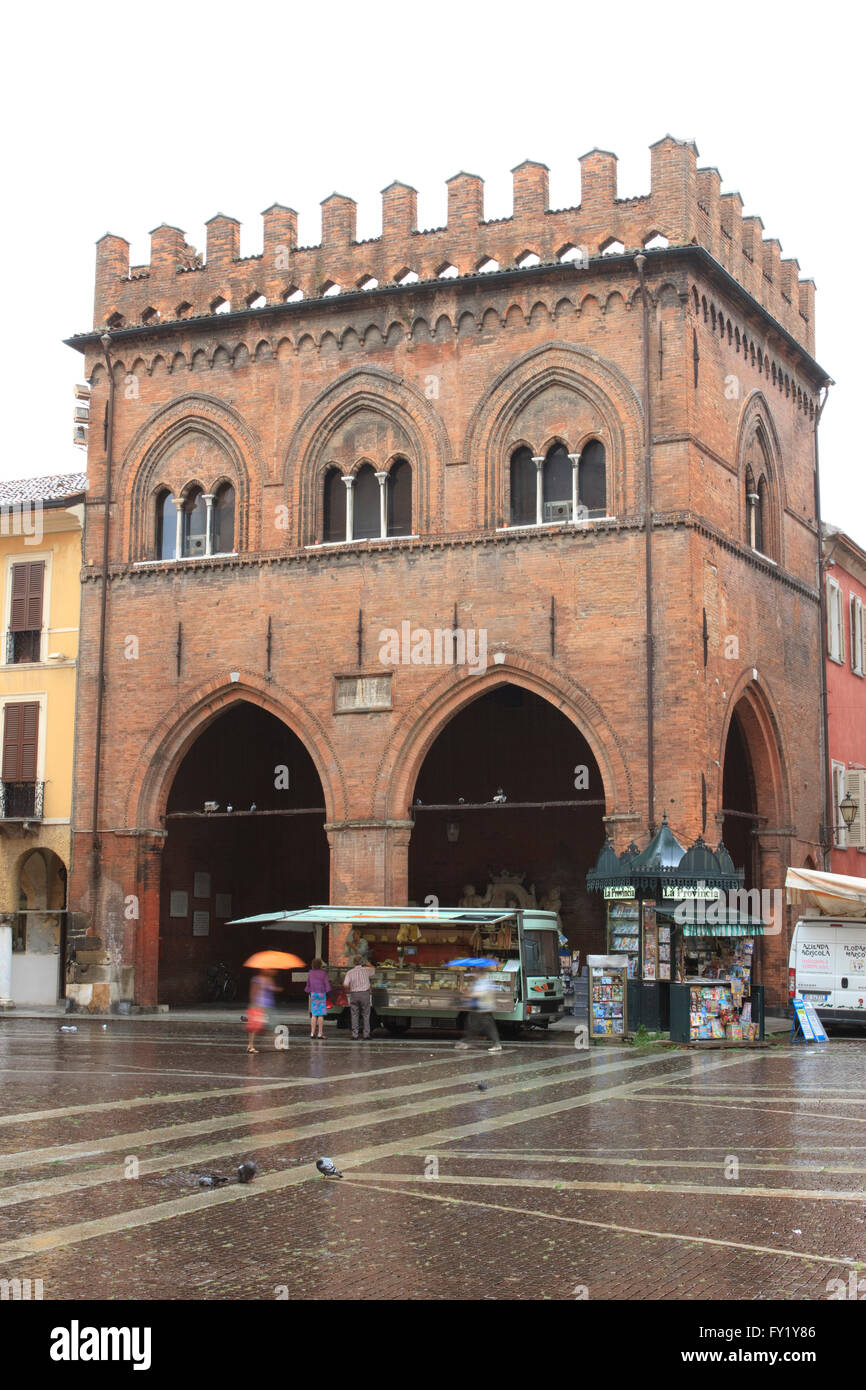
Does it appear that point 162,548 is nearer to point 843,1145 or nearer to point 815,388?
point 815,388

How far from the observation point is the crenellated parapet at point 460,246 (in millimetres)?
26391

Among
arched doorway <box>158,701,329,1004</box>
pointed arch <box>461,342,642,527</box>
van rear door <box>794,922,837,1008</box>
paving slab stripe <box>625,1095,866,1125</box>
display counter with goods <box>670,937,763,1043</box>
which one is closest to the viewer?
paving slab stripe <box>625,1095,866,1125</box>

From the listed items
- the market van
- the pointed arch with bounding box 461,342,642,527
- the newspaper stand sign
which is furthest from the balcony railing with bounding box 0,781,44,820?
the newspaper stand sign

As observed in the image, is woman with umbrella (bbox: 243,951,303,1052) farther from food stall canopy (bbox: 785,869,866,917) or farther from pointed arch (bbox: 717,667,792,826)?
pointed arch (bbox: 717,667,792,826)

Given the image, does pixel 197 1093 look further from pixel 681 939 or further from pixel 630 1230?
pixel 681 939

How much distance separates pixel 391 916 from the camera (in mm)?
23344

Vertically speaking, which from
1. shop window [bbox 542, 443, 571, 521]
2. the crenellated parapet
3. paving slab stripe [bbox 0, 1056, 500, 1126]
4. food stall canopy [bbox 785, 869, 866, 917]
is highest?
the crenellated parapet

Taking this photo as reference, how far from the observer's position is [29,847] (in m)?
30.1

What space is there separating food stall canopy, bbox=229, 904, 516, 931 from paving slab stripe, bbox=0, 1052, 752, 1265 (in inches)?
327

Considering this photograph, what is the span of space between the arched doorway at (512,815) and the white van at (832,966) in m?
7.22

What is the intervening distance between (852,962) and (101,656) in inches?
573

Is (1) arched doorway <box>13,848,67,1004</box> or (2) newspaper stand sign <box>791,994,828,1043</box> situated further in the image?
(1) arched doorway <box>13,848,67,1004</box>

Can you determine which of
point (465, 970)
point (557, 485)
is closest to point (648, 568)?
point (557, 485)

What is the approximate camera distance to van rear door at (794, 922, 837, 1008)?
927 inches
